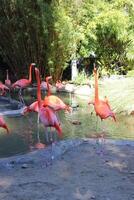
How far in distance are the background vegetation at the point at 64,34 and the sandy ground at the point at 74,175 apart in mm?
11277

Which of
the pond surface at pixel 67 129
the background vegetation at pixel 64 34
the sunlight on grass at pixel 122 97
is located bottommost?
the pond surface at pixel 67 129

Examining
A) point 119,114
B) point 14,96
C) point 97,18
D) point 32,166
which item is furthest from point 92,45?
point 32,166

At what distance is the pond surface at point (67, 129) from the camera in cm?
790

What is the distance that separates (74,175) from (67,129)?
3837 millimetres

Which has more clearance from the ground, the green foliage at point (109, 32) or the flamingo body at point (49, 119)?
the green foliage at point (109, 32)

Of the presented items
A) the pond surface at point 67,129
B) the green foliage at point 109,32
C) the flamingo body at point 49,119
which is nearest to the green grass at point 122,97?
the pond surface at point 67,129

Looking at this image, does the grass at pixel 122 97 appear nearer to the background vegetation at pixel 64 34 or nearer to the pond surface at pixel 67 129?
the pond surface at pixel 67 129

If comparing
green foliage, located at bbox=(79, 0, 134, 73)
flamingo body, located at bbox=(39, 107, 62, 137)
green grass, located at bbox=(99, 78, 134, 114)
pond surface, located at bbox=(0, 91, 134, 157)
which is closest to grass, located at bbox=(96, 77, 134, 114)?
green grass, located at bbox=(99, 78, 134, 114)

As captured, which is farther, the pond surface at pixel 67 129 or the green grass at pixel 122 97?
the green grass at pixel 122 97

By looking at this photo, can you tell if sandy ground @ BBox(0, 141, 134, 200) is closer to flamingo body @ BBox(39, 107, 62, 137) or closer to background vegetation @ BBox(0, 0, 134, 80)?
flamingo body @ BBox(39, 107, 62, 137)

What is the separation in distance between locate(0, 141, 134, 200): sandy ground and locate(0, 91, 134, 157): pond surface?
1.36m

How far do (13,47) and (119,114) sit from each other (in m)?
8.29

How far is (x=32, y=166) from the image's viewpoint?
18.9ft

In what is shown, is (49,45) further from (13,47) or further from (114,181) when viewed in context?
(114,181)
